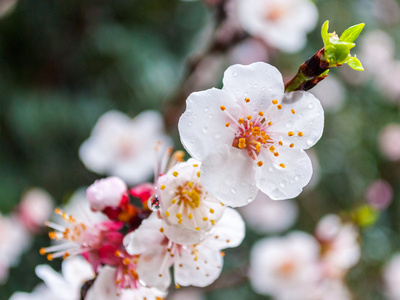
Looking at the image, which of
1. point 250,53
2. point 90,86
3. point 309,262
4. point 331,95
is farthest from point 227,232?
point 331,95

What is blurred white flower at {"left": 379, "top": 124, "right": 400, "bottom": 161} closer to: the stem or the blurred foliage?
the blurred foliage

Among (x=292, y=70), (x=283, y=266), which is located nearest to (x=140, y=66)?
(x=292, y=70)

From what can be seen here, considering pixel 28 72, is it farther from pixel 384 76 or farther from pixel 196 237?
pixel 384 76

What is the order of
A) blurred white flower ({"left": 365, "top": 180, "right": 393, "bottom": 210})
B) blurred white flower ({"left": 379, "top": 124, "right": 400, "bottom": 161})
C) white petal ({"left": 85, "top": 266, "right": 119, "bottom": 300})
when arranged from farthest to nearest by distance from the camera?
blurred white flower ({"left": 379, "top": 124, "right": 400, "bottom": 161}) < blurred white flower ({"left": 365, "top": 180, "right": 393, "bottom": 210}) < white petal ({"left": 85, "top": 266, "right": 119, "bottom": 300})

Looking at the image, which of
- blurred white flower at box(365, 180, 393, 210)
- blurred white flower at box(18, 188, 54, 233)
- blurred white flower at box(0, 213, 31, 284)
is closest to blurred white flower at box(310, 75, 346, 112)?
Result: blurred white flower at box(365, 180, 393, 210)

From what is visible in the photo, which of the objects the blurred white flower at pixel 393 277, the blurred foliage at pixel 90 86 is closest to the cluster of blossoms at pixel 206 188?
the blurred foliage at pixel 90 86
